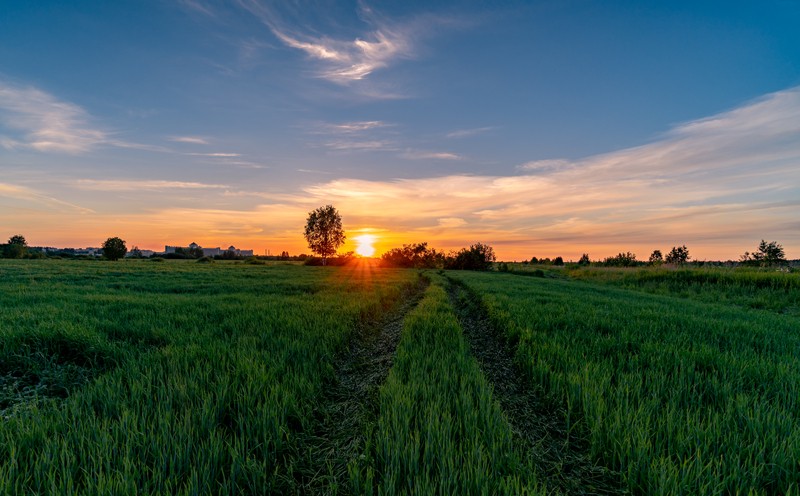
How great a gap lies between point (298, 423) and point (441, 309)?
7.49m

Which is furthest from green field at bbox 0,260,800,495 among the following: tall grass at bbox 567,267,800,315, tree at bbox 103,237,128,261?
tree at bbox 103,237,128,261

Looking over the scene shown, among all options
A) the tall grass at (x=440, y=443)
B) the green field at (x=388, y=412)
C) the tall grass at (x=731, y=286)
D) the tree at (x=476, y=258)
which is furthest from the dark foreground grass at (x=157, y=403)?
the tree at (x=476, y=258)

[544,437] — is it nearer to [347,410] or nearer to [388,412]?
[388,412]

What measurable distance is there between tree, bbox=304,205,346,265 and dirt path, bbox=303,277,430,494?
224 feet

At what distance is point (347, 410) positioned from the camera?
404cm

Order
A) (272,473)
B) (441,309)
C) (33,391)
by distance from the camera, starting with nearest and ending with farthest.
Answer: (272,473) → (33,391) → (441,309)

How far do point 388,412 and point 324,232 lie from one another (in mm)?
73011

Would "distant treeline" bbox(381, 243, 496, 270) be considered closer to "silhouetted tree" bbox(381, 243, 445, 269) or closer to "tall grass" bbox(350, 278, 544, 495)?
"silhouetted tree" bbox(381, 243, 445, 269)

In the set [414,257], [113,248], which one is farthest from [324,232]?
[113,248]

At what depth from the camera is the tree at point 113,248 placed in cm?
7012

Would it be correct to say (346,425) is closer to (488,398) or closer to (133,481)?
(488,398)

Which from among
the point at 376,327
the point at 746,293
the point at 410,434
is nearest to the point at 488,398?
the point at 410,434

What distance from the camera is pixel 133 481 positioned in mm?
2123

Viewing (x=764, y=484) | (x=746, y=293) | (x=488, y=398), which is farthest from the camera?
(x=746, y=293)
